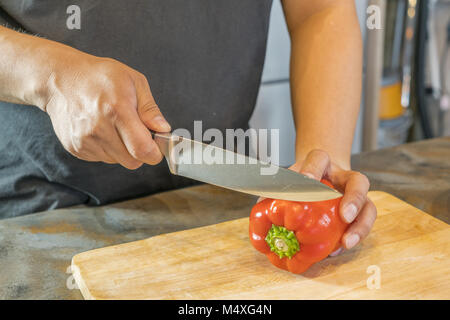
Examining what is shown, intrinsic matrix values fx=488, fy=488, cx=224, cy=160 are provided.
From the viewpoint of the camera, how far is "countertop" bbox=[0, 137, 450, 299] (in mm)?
887

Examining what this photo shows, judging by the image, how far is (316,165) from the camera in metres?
0.98

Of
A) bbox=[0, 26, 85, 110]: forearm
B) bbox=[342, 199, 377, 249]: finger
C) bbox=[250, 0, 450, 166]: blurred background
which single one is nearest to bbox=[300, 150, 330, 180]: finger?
bbox=[342, 199, 377, 249]: finger

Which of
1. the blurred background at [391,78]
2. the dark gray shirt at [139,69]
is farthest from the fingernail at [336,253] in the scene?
the blurred background at [391,78]

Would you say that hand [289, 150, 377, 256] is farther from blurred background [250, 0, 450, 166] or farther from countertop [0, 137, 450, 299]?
blurred background [250, 0, 450, 166]

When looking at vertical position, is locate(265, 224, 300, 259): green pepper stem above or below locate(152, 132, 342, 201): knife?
below

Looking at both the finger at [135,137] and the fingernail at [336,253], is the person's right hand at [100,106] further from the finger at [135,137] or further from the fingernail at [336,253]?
the fingernail at [336,253]

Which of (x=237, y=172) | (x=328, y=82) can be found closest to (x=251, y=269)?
(x=237, y=172)

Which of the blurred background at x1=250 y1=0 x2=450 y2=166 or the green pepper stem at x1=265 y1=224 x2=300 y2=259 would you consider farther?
the blurred background at x1=250 y1=0 x2=450 y2=166

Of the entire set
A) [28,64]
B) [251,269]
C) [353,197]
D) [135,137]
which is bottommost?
[251,269]

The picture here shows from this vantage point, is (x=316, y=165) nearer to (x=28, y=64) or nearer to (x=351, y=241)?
(x=351, y=241)

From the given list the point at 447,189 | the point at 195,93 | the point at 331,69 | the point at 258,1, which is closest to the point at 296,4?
the point at 258,1

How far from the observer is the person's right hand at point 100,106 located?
793 mm

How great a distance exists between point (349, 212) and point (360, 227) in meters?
0.04

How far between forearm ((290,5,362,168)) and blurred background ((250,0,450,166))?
0.77 metres
